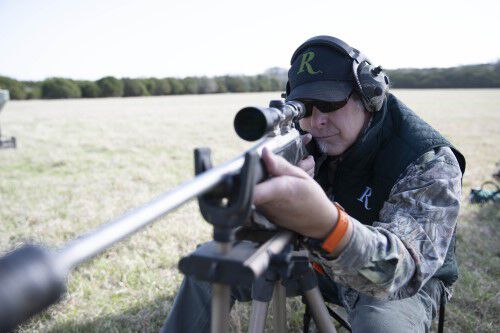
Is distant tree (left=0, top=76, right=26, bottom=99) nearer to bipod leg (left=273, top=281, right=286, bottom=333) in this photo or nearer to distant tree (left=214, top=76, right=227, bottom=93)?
distant tree (left=214, top=76, right=227, bottom=93)

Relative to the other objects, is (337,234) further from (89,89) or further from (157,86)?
(157,86)

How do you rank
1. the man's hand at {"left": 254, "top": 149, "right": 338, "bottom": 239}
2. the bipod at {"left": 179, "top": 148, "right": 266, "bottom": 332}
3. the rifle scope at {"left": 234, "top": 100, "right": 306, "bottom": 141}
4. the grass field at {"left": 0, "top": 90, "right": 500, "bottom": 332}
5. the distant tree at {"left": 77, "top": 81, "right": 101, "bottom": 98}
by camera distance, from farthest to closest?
the distant tree at {"left": 77, "top": 81, "right": 101, "bottom": 98} → the grass field at {"left": 0, "top": 90, "right": 500, "bottom": 332} → the rifle scope at {"left": 234, "top": 100, "right": 306, "bottom": 141} → the man's hand at {"left": 254, "top": 149, "right": 338, "bottom": 239} → the bipod at {"left": 179, "top": 148, "right": 266, "bottom": 332}

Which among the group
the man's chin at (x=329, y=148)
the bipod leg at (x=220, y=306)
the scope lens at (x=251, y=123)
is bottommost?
the bipod leg at (x=220, y=306)

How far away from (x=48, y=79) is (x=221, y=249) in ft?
184

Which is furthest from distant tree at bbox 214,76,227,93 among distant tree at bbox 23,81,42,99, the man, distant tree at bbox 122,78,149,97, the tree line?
the man

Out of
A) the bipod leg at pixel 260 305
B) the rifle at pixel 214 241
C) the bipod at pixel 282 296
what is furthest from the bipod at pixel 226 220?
the bipod leg at pixel 260 305

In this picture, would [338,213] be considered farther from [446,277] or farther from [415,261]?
[446,277]

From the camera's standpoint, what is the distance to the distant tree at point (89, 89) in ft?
168

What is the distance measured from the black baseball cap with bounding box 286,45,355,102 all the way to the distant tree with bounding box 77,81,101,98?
52980 millimetres

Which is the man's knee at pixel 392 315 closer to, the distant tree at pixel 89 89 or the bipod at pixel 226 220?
the bipod at pixel 226 220

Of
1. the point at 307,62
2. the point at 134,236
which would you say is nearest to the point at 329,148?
the point at 307,62

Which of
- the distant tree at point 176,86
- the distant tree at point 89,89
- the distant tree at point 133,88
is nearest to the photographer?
the distant tree at point 89,89

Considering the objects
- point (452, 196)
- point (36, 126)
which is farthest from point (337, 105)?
point (36, 126)

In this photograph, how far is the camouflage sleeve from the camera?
1.93 metres
